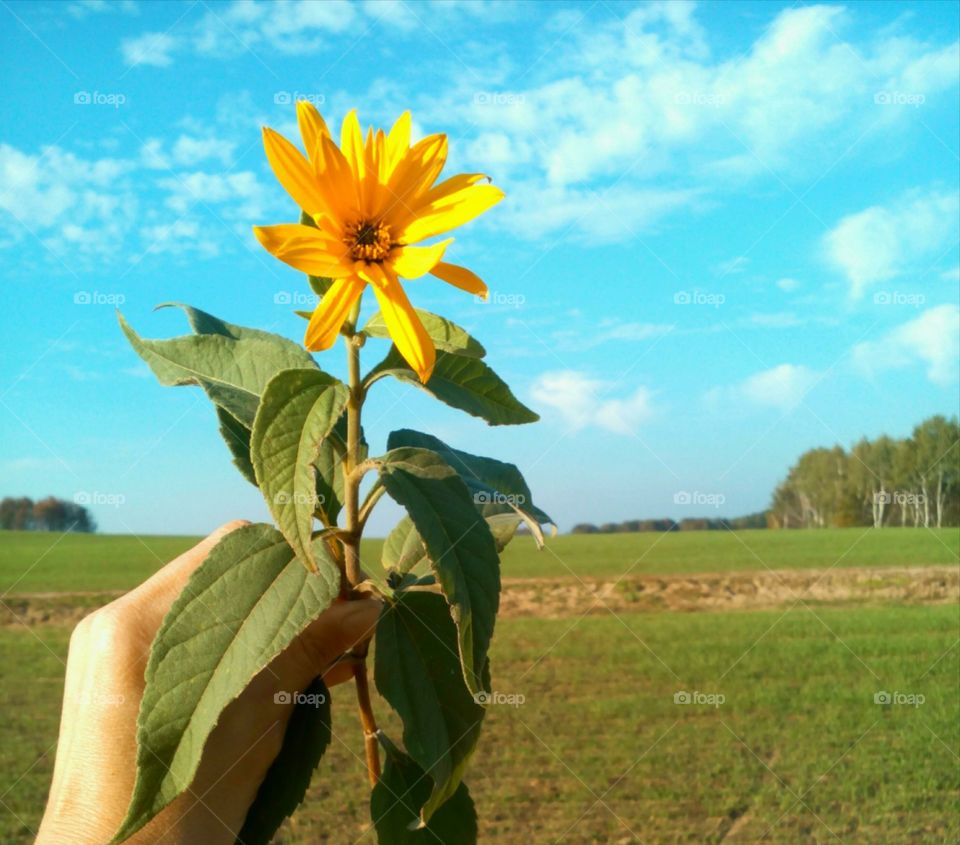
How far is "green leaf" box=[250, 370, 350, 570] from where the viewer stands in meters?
0.92

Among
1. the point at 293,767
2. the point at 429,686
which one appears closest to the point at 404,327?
the point at 429,686

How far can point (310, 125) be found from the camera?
1.00 meters

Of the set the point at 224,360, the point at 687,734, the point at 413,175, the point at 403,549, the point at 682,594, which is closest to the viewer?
the point at 413,175

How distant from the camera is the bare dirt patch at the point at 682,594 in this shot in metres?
16.6

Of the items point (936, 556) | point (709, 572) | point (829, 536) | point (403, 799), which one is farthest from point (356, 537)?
point (829, 536)

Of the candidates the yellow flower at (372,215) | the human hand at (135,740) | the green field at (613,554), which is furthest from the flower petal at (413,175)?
the green field at (613,554)

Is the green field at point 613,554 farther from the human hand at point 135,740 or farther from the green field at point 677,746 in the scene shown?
the human hand at point 135,740

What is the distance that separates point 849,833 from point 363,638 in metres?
6.69

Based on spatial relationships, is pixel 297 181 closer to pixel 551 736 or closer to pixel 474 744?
pixel 474 744

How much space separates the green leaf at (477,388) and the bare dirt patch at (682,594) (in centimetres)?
1482

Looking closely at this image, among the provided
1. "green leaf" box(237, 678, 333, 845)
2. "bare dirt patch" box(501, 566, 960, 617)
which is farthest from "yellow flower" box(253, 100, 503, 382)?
"bare dirt patch" box(501, 566, 960, 617)

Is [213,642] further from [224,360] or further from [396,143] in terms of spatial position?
[396,143]

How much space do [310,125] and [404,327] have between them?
262 mm

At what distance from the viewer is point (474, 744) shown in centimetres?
113
